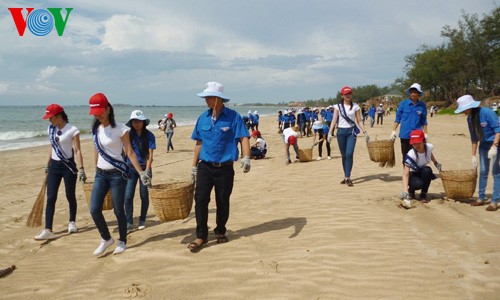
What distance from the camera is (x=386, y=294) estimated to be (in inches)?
126

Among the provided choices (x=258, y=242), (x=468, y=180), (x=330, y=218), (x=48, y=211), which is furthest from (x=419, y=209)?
(x=48, y=211)

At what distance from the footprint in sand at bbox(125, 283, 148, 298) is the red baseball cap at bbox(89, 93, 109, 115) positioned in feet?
6.22

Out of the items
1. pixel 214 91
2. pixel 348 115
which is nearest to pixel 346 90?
pixel 348 115

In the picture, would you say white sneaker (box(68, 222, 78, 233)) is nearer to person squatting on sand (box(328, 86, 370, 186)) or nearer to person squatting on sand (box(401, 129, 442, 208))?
person squatting on sand (box(328, 86, 370, 186))

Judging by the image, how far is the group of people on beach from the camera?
4.32 metres

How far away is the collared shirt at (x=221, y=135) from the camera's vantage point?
168 inches

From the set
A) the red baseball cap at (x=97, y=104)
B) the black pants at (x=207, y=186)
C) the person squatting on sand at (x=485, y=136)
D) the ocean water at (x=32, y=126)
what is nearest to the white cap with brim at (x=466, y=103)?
the person squatting on sand at (x=485, y=136)

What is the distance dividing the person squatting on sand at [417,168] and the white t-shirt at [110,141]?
4.11m

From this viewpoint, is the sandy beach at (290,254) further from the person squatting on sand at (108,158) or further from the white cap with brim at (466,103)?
the white cap with brim at (466,103)

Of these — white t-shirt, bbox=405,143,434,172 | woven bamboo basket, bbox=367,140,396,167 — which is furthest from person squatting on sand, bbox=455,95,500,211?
woven bamboo basket, bbox=367,140,396,167

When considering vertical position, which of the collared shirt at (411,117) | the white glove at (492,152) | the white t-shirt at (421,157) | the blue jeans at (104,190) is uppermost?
the collared shirt at (411,117)

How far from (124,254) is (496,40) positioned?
5176 cm

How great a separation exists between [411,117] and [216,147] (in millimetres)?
4171

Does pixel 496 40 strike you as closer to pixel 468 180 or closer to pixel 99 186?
pixel 468 180
